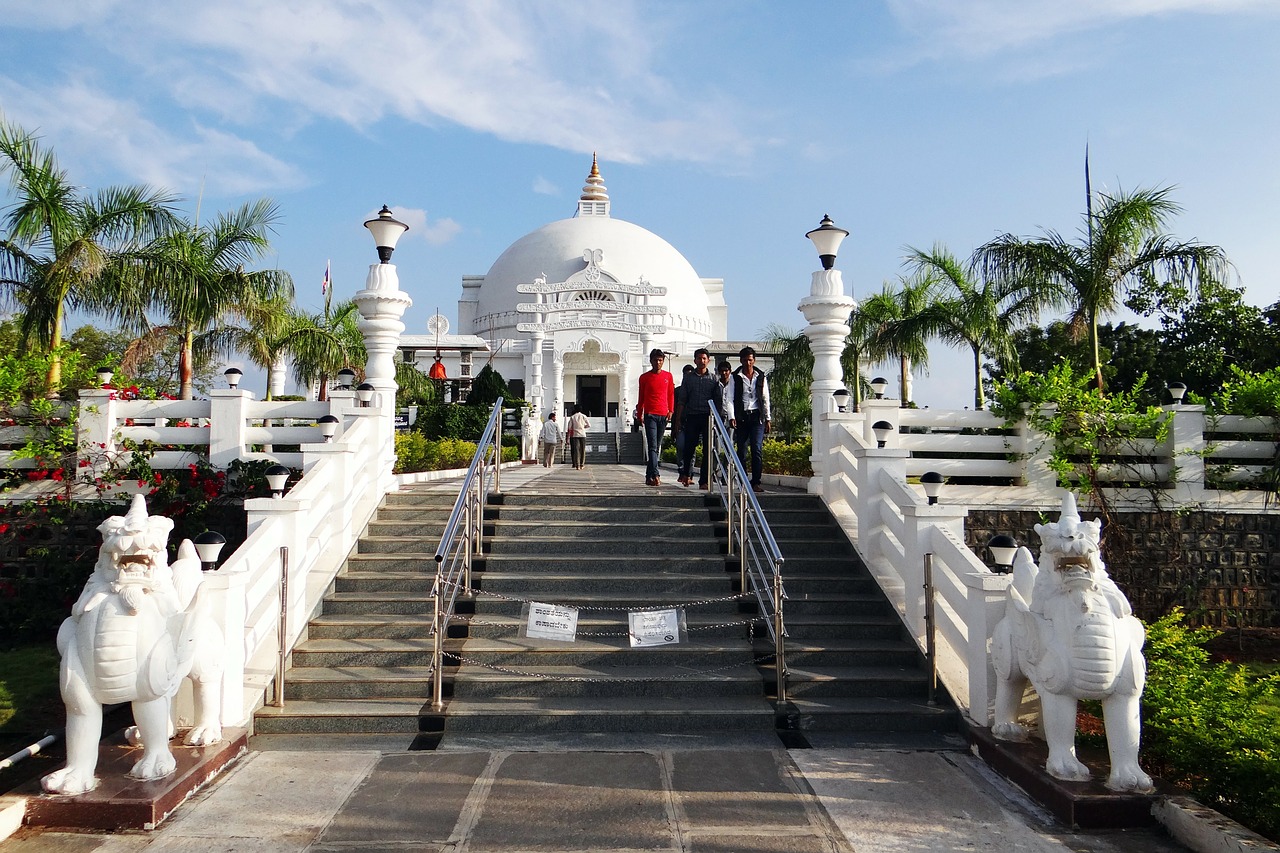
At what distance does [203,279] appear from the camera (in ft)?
42.1

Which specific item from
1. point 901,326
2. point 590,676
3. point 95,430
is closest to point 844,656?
point 590,676

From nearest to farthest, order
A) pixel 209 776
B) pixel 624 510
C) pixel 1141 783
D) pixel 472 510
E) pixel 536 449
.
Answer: pixel 1141 783, pixel 209 776, pixel 472 510, pixel 624 510, pixel 536 449

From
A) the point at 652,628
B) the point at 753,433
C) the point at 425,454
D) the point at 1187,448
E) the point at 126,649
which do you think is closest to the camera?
the point at 126,649

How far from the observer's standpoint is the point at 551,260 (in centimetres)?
4388

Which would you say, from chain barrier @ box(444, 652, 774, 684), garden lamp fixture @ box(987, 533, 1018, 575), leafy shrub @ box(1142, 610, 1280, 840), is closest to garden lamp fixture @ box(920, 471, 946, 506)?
garden lamp fixture @ box(987, 533, 1018, 575)

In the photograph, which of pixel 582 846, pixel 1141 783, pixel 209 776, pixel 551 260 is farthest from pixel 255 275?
pixel 551 260

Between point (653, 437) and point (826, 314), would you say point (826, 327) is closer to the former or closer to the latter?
point (826, 314)

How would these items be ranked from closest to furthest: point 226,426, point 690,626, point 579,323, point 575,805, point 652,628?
1. point 575,805
2. point 652,628
3. point 690,626
4. point 226,426
5. point 579,323

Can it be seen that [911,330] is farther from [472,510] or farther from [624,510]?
[472,510]

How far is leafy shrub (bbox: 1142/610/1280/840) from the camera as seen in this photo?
166 inches

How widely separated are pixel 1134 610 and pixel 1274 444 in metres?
2.59

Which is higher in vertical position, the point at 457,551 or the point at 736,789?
the point at 457,551

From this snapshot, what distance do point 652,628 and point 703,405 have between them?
4.30m

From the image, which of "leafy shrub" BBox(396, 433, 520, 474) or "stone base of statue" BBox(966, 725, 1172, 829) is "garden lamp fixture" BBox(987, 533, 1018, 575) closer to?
"stone base of statue" BBox(966, 725, 1172, 829)
